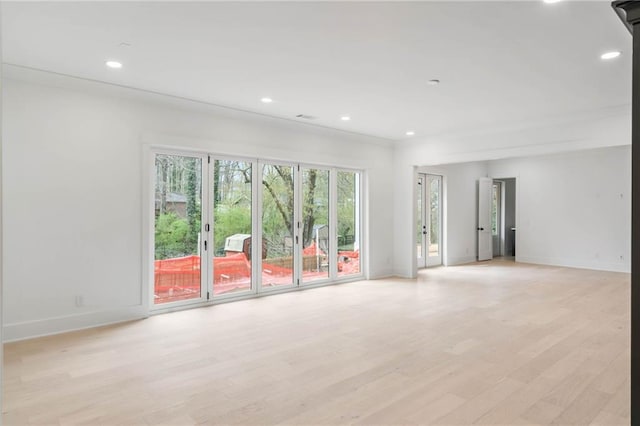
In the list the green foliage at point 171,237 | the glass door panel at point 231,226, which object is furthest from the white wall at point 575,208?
the green foliage at point 171,237

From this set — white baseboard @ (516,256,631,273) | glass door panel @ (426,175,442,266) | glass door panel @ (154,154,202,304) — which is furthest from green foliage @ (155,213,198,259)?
white baseboard @ (516,256,631,273)

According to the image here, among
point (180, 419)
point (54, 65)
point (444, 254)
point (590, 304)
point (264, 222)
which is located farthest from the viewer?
point (444, 254)

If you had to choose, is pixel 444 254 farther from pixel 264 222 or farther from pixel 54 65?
pixel 54 65

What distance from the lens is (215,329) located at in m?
4.57

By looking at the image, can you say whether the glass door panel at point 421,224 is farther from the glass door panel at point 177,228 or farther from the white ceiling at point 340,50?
the glass door panel at point 177,228

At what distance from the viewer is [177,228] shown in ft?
18.0

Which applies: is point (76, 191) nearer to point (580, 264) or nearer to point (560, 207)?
point (560, 207)

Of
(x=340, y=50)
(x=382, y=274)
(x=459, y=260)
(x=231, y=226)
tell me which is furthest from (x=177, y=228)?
(x=459, y=260)

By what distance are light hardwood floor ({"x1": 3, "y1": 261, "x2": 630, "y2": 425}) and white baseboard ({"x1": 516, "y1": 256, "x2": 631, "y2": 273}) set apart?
362 centimetres

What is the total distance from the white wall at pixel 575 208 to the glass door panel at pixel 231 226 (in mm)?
7448

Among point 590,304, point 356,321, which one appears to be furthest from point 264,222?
point 590,304

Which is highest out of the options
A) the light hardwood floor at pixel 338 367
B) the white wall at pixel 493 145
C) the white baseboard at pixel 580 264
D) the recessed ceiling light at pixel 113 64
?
the recessed ceiling light at pixel 113 64

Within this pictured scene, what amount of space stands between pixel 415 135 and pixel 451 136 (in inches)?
25.5

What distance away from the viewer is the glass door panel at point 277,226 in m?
6.43
